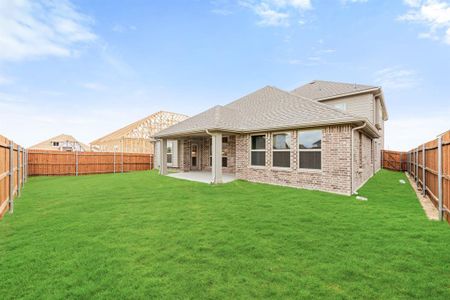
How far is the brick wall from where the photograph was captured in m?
8.23

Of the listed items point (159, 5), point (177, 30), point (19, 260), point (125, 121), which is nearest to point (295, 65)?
point (177, 30)

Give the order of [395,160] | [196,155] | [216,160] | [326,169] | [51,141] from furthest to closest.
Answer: [51,141], [395,160], [196,155], [216,160], [326,169]

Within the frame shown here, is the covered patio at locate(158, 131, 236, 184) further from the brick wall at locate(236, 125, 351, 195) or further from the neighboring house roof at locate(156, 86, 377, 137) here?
the brick wall at locate(236, 125, 351, 195)

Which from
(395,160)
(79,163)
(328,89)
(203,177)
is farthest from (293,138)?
(79,163)

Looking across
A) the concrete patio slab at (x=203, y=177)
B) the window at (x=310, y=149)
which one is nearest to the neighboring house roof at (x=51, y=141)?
the concrete patio slab at (x=203, y=177)

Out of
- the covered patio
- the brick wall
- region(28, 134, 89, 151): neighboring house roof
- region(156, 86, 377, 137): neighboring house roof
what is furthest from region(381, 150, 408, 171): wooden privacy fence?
region(28, 134, 89, 151): neighboring house roof

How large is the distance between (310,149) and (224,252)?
275 inches

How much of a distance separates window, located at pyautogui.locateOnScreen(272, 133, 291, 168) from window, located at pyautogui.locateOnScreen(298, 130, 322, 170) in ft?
1.73

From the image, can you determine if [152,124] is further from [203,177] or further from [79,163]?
[203,177]

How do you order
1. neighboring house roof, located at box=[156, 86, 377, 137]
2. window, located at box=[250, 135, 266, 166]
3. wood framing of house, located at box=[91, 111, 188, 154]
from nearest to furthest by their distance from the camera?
neighboring house roof, located at box=[156, 86, 377, 137] < window, located at box=[250, 135, 266, 166] < wood framing of house, located at box=[91, 111, 188, 154]

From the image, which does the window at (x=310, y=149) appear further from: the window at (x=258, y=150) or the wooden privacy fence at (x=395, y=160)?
the wooden privacy fence at (x=395, y=160)

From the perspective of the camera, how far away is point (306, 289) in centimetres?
258

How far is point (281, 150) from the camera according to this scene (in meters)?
10.1

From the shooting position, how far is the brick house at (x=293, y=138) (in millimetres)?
8418
